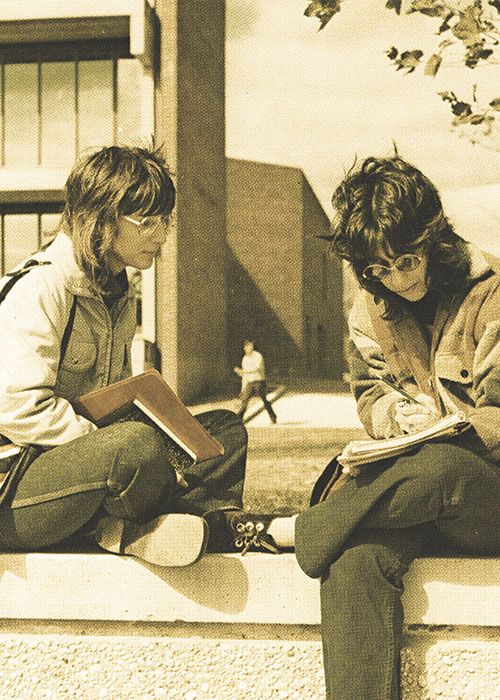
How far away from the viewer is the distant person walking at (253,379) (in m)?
5.52

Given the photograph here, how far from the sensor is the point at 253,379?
5594 mm

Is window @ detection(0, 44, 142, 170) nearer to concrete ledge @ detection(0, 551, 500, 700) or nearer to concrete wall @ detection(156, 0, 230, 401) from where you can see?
concrete wall @ detection(156, 0, 230, 401)

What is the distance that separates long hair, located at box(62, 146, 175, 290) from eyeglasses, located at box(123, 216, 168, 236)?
0.04 feet

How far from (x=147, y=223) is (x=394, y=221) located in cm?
59

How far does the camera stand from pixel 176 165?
6062 millimetres

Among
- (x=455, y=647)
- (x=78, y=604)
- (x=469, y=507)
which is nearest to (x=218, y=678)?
(x=78, y=604)

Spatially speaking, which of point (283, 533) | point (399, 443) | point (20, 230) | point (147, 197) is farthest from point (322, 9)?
point (20, 230)

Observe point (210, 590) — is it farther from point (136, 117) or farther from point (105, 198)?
point (136, 117)

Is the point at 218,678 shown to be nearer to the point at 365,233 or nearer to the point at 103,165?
the point at 365,233

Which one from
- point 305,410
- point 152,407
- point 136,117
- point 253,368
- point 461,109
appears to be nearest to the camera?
point 152,407

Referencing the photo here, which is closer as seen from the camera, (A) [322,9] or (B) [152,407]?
(B) [152,407]

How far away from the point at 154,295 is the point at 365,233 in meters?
4.21

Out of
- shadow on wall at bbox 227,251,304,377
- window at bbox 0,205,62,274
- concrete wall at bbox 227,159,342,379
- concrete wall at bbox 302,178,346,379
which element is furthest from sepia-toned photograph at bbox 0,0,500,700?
window at bbox 0,205,62,274

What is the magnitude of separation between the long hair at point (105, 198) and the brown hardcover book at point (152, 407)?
0.26 m
